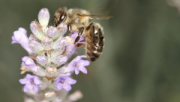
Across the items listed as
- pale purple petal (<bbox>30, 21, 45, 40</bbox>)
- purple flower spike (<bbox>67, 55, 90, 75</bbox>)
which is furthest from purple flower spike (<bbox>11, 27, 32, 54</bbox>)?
purple flower spike (<bbox>67, 55, 90, 75</bbox>)

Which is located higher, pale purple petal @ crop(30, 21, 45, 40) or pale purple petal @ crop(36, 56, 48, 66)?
pale purple petal @ crop(30, 21, 45, 40)

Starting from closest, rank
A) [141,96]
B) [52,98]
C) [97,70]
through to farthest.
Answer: [52,98] → [141,96] → [97,70]

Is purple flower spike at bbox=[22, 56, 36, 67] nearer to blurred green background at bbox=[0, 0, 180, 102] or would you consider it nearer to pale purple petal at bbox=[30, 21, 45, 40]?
pale purple petal at bbox=[30, 21, 45, 40]

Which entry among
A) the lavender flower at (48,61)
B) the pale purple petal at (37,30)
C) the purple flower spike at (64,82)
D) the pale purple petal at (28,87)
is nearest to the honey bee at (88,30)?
the lavender flower at (48,61)

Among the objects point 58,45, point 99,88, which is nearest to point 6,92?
point 99,88

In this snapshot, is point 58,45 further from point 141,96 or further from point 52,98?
point 141,96

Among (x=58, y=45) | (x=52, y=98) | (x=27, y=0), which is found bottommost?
(x=52, y=98)

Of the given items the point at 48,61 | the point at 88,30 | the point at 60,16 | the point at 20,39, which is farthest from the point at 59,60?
the point at 88,30
